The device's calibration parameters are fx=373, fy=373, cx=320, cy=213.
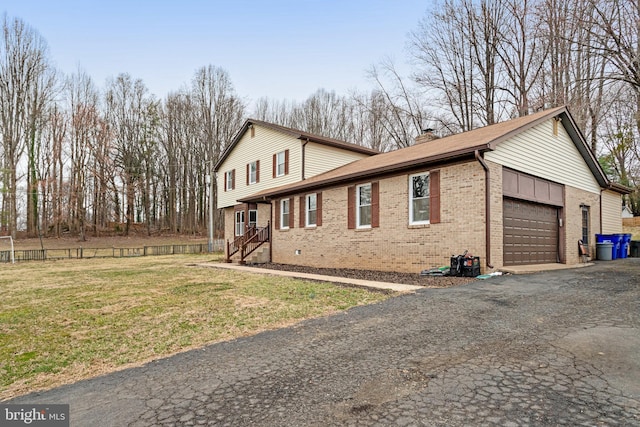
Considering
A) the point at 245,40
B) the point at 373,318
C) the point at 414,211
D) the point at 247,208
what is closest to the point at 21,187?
the point at 247,208

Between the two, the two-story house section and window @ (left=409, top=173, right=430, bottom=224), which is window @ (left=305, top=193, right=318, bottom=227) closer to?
the two-story house section

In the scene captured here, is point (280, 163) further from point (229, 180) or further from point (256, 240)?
point (229, 180)

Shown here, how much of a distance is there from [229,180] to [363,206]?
13507mm

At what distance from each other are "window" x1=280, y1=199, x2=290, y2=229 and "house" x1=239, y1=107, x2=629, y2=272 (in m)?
0.79

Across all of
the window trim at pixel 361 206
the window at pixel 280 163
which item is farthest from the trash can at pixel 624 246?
the window at pixel 280 163

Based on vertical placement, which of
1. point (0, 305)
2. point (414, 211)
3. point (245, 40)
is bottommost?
point (0, 305)

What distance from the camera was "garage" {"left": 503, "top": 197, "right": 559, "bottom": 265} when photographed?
429 inches

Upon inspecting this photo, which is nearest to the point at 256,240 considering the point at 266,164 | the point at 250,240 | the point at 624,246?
the point at 250,240

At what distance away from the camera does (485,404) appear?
2863mm

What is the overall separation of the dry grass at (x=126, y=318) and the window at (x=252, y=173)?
38.7 ft

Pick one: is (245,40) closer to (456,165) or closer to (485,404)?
Result: (456,165)

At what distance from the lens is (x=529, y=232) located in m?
11.8

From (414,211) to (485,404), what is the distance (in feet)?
29.7

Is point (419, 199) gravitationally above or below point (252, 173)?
below
